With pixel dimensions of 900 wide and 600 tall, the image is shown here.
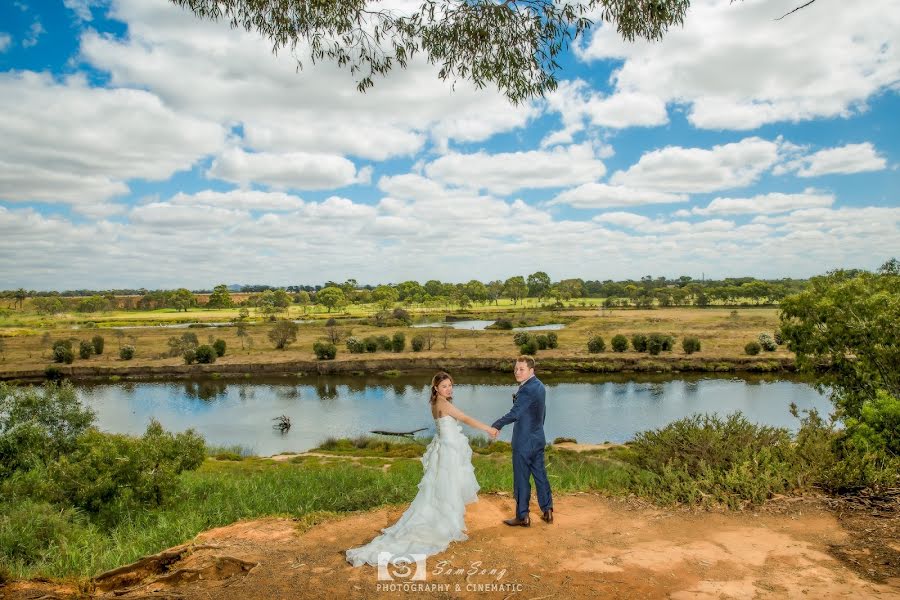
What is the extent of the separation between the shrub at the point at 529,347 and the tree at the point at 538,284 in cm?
10979

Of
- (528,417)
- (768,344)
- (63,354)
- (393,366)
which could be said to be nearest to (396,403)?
(393,366)

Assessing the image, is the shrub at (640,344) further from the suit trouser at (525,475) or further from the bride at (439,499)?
the bride at (439,499)

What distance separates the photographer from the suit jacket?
713 centimetres

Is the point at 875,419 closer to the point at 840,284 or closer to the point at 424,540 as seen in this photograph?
the point at 424,540

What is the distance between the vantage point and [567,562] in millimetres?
6262

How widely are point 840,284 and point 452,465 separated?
19341mm

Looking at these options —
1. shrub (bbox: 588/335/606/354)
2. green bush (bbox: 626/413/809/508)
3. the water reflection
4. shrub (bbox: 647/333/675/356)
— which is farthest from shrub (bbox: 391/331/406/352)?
green bush (bbox: 626/413/809/508)

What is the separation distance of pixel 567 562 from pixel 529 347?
189 feet

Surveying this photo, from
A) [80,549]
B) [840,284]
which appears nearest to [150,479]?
[80,549]

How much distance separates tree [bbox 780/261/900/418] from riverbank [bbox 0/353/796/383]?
112ft

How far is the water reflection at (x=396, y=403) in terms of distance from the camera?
1430 inches

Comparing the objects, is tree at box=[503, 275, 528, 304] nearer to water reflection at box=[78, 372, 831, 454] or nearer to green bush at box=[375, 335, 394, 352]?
green bush at box=[375, 335, 394, 352]

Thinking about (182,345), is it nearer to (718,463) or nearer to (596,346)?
Result: (596,346)

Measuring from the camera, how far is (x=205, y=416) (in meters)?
42.1
